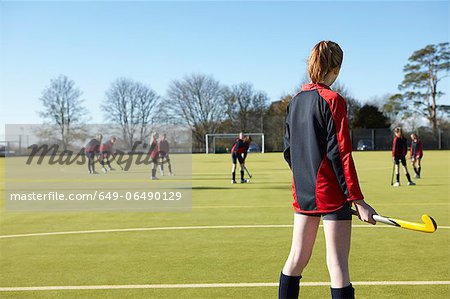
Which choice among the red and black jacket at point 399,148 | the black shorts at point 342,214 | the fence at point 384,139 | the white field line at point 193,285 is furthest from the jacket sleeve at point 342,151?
the fence at point 384,139

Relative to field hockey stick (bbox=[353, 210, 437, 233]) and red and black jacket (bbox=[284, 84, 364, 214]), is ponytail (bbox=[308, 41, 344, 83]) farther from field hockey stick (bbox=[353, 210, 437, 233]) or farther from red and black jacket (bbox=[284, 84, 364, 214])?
field hockey stick (bbox=[353, 210, 437, 233])

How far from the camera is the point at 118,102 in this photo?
78688mm

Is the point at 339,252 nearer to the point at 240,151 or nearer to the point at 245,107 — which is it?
the point at 240,151

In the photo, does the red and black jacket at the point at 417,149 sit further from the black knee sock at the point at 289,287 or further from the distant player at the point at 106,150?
the black knee sock at the point at 289,287

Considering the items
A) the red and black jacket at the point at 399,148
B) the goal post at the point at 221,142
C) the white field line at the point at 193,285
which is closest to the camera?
the white field line at the point at 193,285

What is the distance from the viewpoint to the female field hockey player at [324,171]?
3.50m

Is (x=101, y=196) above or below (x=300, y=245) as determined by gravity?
below

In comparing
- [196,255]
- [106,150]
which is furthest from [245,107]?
[196,255]

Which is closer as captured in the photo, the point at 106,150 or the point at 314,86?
the point at 314,86

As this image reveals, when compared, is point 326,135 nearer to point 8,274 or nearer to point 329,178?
point 329,178

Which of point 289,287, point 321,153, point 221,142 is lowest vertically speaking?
point 289,287

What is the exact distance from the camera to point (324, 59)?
3.72 meters

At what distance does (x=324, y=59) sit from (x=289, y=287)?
167cm

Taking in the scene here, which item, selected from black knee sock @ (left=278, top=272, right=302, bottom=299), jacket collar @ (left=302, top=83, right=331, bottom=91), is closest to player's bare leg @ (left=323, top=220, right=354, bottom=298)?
black knee sock @ (left=278, top=272, right=302, bottom=299)
